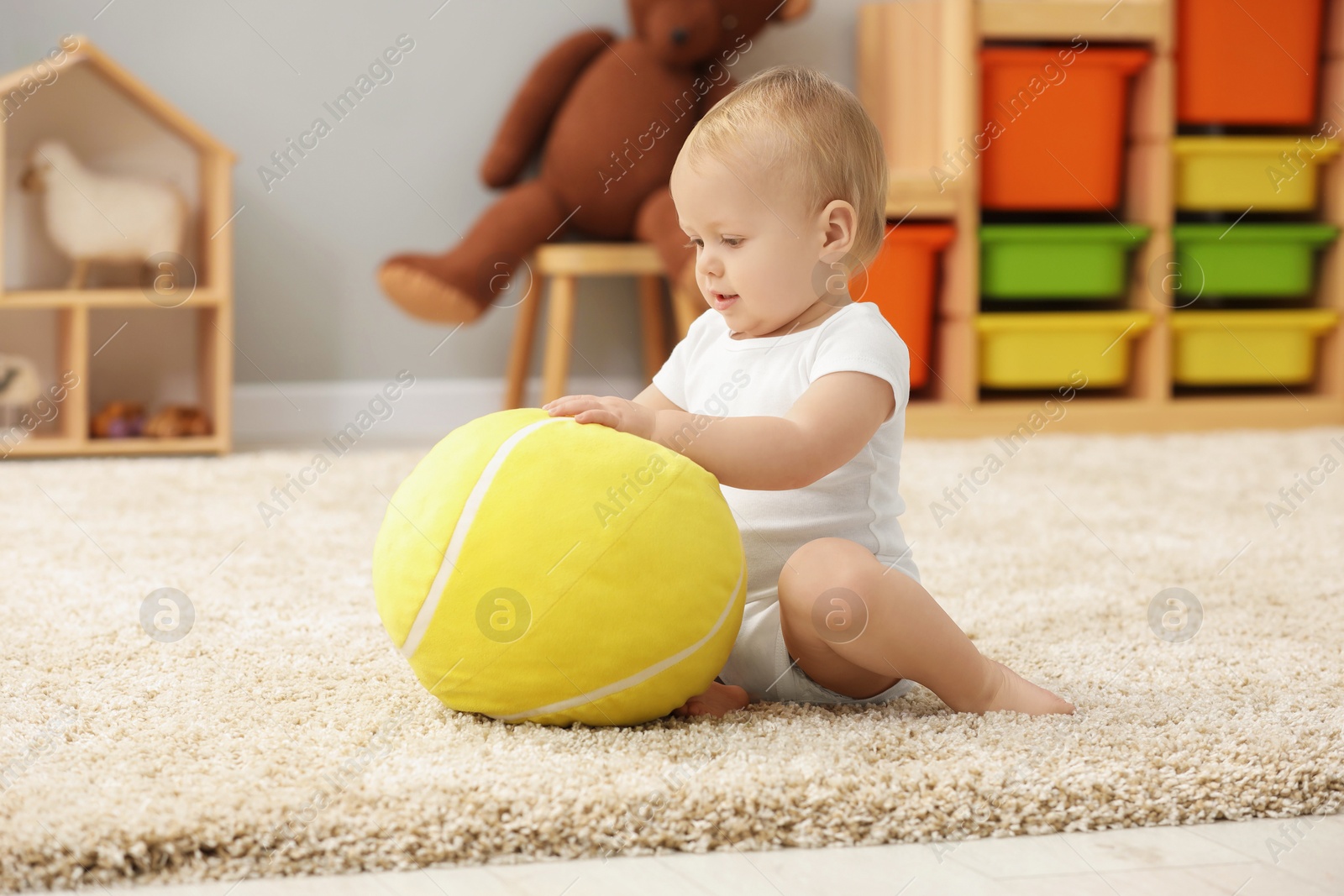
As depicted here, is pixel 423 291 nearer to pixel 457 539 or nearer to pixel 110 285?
pixel 110 285

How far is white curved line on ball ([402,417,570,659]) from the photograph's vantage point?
2.28ft

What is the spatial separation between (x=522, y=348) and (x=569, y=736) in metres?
1.63

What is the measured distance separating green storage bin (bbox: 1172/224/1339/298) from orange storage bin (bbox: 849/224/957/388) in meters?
0.50

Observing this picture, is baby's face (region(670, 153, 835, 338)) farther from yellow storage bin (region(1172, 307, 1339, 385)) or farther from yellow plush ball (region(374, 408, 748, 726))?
yellow storage bin (region(1172, 307, 1339, 385))

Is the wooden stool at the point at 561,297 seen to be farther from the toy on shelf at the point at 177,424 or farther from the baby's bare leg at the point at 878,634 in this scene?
the baby's bare leg at the point at 878,634

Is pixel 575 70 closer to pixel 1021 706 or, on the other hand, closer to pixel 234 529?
pixel 234 529

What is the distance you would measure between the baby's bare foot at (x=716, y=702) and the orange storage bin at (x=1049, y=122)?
1.67 m

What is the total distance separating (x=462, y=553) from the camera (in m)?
0.69

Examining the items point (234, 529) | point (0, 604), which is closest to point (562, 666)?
point (0, 604)

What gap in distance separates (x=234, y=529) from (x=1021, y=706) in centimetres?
98

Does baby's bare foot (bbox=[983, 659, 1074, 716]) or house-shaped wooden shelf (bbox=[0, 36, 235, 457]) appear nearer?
baby's bare foot (bbox=[983, 659, 1074, 716])

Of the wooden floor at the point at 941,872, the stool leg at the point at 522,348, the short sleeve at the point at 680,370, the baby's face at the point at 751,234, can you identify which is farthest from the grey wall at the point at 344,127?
the wooden floor at the point at 941,872

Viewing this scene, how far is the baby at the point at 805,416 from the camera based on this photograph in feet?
2.47

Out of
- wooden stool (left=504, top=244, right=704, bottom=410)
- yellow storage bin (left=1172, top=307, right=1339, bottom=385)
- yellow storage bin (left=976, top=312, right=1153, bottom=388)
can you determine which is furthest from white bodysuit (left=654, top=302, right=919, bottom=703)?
yellow storage bin (left=1172, top=307, right=1339, bottom=385)
